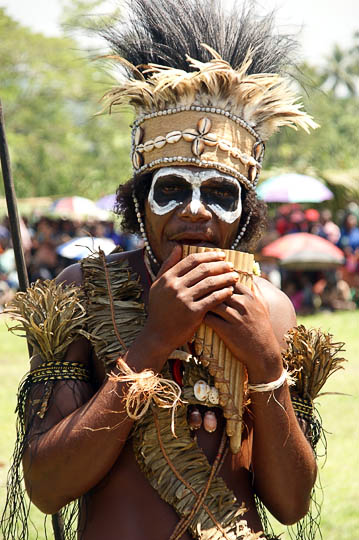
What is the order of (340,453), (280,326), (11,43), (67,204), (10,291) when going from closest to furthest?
(280,326) → (340,453) → (10,291) → (67,204) → (11,43)

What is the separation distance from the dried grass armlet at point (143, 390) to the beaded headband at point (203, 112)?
755 mm

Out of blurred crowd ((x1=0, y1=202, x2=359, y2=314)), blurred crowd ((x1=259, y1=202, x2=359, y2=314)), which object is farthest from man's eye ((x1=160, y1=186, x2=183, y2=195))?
blurred crowd ((x1=259, y1=202, x2=359, y2=314))

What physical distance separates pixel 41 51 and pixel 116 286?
1430 inches

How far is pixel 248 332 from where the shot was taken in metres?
2.62

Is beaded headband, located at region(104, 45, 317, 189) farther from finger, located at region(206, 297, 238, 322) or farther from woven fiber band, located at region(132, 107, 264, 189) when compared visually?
finger, located at region(206, 297, 238, 322)

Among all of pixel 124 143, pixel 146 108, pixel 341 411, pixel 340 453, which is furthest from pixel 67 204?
pixel 124 143

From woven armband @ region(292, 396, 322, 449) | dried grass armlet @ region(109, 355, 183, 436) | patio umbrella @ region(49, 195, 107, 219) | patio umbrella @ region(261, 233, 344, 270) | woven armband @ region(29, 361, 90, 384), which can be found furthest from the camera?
patio umbrella @ region(49, 195, 107, 219)

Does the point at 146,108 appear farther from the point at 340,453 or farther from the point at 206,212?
the point at 340,453

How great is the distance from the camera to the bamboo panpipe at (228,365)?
8.81 feet

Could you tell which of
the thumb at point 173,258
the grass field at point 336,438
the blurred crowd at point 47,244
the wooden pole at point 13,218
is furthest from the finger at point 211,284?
the blurred crowd at point 47,244

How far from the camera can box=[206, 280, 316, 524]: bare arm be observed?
2.62m

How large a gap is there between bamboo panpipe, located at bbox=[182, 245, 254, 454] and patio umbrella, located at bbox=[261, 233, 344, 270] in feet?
41.8

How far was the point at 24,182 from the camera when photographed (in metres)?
33.5

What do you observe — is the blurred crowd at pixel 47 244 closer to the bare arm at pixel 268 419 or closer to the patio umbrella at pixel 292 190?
the patio umbrella at pixel 292 190
